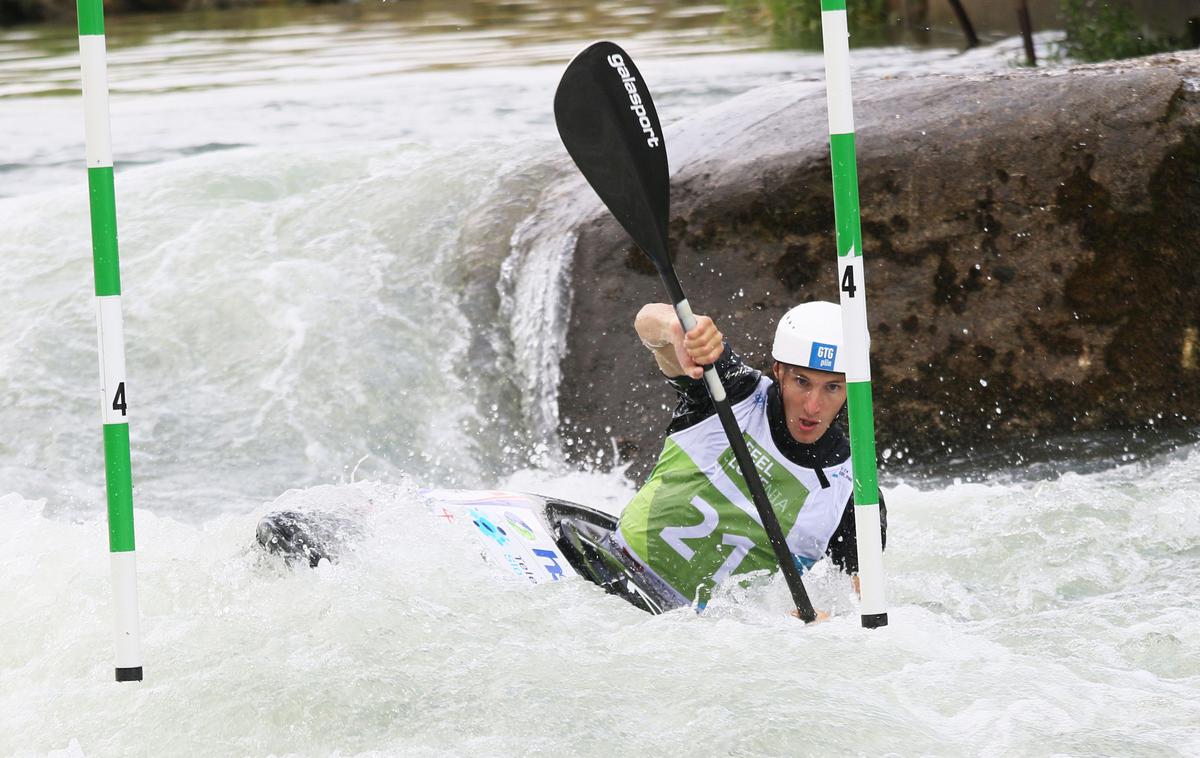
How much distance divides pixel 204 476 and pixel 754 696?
3.34 m

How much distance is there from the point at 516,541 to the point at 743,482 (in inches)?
24.3

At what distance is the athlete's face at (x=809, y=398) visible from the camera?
350 centimetres

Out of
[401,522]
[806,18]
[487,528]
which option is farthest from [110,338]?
[806,18]

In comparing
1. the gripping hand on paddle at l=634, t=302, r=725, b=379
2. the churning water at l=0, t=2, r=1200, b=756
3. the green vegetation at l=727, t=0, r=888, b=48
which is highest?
the green vegetation at l=727, t=0, r=888, b=48

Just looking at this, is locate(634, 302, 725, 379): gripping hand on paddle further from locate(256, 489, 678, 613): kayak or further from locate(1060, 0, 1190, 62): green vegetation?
locate(1060, 0, 1190, 62): green vegetation

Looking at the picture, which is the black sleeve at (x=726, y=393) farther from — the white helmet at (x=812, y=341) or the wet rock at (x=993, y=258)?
the wet rock at (x=993, y=258)

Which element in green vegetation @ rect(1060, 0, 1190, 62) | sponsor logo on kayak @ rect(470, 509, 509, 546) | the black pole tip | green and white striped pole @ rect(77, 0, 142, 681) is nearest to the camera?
green and white striped pole @ rect(77, 0, 142, 681)

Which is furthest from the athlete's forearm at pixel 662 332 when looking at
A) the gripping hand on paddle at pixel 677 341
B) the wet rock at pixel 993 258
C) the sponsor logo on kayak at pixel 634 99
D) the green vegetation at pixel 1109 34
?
the green vegetation at pixel 1109 34

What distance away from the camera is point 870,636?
336 cm

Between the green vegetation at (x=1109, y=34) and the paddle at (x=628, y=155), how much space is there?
21.9ft

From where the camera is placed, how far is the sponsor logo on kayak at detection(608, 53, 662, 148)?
3393 millimetres

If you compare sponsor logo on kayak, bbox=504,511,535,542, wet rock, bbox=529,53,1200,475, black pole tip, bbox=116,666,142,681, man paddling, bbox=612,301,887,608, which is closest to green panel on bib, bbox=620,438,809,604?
man paddling, bbox=612,301,887,608

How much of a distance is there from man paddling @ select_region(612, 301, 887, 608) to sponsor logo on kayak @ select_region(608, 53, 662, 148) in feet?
1.66

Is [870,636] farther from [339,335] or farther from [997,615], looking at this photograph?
[339,335]
